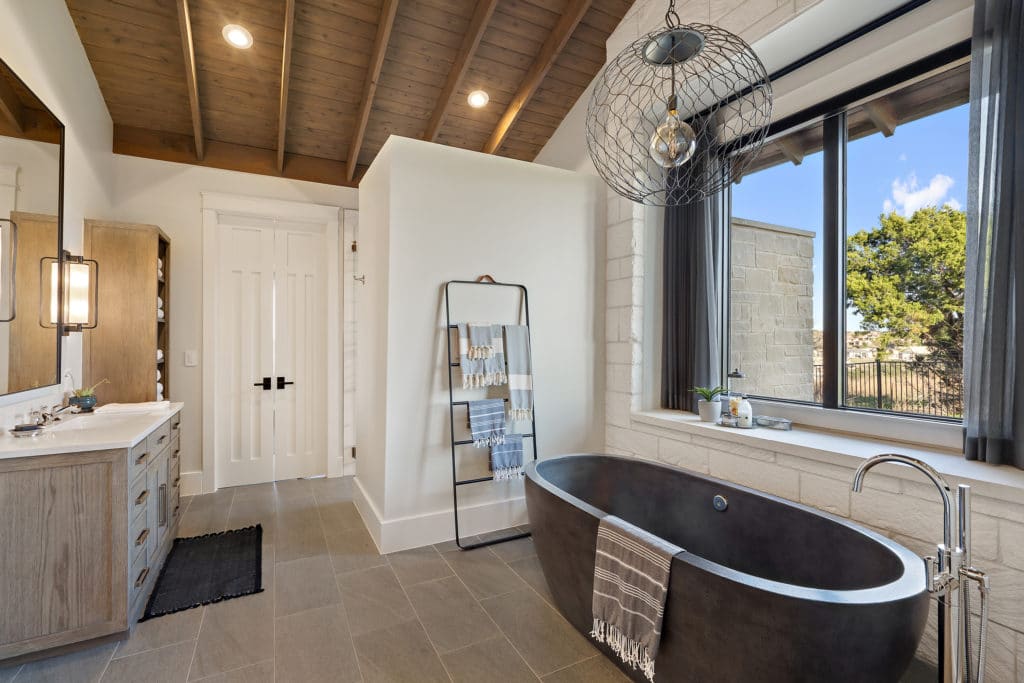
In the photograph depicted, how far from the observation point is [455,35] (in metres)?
3.55

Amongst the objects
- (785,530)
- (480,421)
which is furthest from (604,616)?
(480,421)

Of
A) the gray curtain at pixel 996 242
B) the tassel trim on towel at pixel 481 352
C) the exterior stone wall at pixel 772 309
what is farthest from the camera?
the tassel trim on towel at pixel 481 352

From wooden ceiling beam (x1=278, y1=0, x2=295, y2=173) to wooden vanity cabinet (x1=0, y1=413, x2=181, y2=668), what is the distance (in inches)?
105

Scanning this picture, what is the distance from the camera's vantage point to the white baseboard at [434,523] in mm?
2914

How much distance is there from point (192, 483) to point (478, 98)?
3.93 metres

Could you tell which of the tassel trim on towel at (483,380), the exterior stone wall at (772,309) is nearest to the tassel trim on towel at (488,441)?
the tassel trim on towel at (483,380)

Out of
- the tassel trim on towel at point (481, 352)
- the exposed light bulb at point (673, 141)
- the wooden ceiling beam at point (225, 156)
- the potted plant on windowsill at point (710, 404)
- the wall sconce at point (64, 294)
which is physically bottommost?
the potted plant on windowsill at point (710, 404)

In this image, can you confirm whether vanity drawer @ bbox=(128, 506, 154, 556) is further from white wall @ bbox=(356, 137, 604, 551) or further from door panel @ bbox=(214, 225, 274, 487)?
door panel @ bbox=(214, 225, 274, 487)

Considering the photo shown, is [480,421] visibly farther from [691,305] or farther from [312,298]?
[312,298]

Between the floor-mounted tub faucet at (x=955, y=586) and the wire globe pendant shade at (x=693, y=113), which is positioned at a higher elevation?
the wire globe pendant shade at (x=693, y=113)

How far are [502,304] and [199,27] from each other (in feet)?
8.90

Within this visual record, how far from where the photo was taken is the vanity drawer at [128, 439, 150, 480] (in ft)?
6.81

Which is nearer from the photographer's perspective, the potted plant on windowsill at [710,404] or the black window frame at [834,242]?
the black window frame at [834,242]

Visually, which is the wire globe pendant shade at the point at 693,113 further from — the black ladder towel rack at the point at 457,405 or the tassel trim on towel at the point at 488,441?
the tassel trim on towel at the point at 488,441
